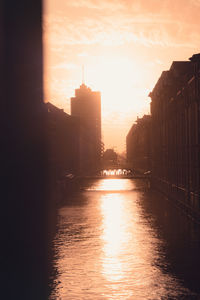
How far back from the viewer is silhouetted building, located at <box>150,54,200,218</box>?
85.0 ft

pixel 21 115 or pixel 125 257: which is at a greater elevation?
pixel 21 115

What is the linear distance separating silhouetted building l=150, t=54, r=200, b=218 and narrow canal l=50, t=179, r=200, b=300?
4.35 metres

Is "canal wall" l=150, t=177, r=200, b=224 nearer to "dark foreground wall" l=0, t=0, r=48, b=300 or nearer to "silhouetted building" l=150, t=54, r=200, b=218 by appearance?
"silhouetted building" l=150, t=54, r=200, b=218

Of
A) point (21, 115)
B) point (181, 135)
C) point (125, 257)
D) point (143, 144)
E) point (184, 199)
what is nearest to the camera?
point (125, 257)

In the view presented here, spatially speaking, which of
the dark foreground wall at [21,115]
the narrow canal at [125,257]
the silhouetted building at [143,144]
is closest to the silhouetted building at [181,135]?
the narrow canal at [125,257]

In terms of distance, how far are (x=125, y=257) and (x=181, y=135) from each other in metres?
19.1

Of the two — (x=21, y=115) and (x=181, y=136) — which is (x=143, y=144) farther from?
(x=21, y=115)

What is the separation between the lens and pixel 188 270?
11.9 metres

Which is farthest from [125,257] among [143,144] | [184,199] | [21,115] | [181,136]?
[143,144]

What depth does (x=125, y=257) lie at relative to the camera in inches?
535

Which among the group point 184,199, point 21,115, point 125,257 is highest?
point 21,115

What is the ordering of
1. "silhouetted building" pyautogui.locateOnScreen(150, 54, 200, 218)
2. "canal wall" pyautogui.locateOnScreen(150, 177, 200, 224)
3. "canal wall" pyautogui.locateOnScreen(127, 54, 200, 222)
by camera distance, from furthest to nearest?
"silhouetted building" pyautogui.locateOnScreen(150, 54, 200, 218) → "canal wall" pyautogui.locateOnScreen(127, 54, 200, 222) → "canal wall" pyautogui.locateOnScreen(150, 177, 200, 224)

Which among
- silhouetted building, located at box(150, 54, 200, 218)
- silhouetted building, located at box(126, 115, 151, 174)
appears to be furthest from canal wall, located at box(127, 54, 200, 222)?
silhouetted building, located at box(126, 115, 151, 174)

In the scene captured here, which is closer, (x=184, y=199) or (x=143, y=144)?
(x=184, y=199)
